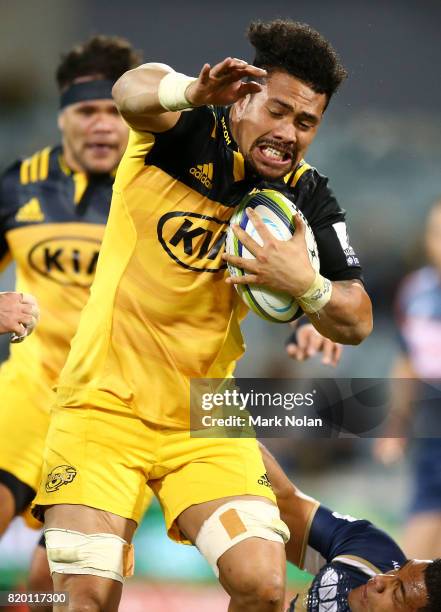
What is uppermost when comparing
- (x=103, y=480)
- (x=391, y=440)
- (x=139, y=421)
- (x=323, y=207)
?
(x=323, y=207)

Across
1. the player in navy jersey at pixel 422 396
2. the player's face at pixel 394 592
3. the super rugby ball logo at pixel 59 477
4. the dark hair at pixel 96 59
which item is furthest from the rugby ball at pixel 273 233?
the dark hair at pixel 96 59

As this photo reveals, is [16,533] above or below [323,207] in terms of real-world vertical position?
below

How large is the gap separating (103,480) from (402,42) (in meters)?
1.92

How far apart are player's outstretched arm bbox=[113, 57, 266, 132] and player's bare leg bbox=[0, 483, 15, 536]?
1590 mm

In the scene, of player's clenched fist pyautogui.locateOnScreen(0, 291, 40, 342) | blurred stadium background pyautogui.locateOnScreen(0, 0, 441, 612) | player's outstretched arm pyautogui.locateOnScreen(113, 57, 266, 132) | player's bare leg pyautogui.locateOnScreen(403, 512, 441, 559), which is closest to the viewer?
player's outstretched arm pyautogui.locateOnScreen(113, 57, 266, 132)

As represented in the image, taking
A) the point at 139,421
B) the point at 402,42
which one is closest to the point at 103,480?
the point at 139,421

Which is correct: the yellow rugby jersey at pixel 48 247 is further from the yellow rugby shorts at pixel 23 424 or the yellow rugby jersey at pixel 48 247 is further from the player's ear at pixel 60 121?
the player's ear at pixel 60 121

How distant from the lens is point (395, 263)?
373 cm

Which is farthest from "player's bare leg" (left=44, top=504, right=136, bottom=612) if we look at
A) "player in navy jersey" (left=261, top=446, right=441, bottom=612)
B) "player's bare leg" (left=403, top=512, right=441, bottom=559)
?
"player's bare leg" (left=403, top=512, right=441, bottom=559)

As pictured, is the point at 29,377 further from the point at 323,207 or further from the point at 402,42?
the point at 402,42

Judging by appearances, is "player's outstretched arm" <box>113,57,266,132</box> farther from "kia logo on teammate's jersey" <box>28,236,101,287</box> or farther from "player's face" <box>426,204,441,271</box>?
"player's face" <box>426,204,441,271</box>

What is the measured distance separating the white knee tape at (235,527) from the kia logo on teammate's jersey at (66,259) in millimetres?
1363

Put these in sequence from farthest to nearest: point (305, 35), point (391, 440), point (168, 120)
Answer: point (391, 440), point (305, 35), point (168, 120)

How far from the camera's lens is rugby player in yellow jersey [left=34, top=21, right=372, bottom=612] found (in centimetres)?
263
